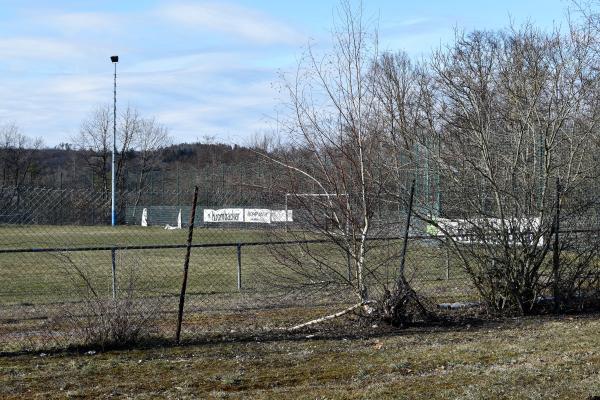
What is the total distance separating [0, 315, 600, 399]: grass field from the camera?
677 centimetres

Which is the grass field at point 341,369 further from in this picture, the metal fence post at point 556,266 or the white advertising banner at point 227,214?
the white advertising banner at point 227,214

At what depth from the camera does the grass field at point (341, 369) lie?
6.77m

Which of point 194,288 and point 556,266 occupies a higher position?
point 556,266

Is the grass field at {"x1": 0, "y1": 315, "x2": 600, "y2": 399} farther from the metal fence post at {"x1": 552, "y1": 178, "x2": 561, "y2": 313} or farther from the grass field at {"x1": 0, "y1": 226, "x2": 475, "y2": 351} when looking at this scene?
the metal fence post at {"x1": 552, "y1": 178, "x2": 561, "y2": 313}

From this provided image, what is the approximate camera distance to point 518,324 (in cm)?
1055

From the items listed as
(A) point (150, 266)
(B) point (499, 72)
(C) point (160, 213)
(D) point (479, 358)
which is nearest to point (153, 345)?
(D) point (479, 358)

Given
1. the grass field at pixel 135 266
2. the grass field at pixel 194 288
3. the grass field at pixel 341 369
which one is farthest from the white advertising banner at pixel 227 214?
the grass field at pixel 341 369

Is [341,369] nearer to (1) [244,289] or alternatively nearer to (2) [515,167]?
(2) [515,167]

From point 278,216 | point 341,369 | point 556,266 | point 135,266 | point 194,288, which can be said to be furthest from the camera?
point 194,288

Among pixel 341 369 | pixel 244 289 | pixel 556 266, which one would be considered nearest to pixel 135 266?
pixel 341 369

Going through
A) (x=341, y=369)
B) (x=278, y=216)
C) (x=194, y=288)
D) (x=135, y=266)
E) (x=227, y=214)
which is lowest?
(x=341, y=369)

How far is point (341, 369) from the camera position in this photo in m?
7.75

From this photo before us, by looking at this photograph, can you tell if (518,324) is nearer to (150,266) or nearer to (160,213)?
(150,266)

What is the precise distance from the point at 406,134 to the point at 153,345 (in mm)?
5210
